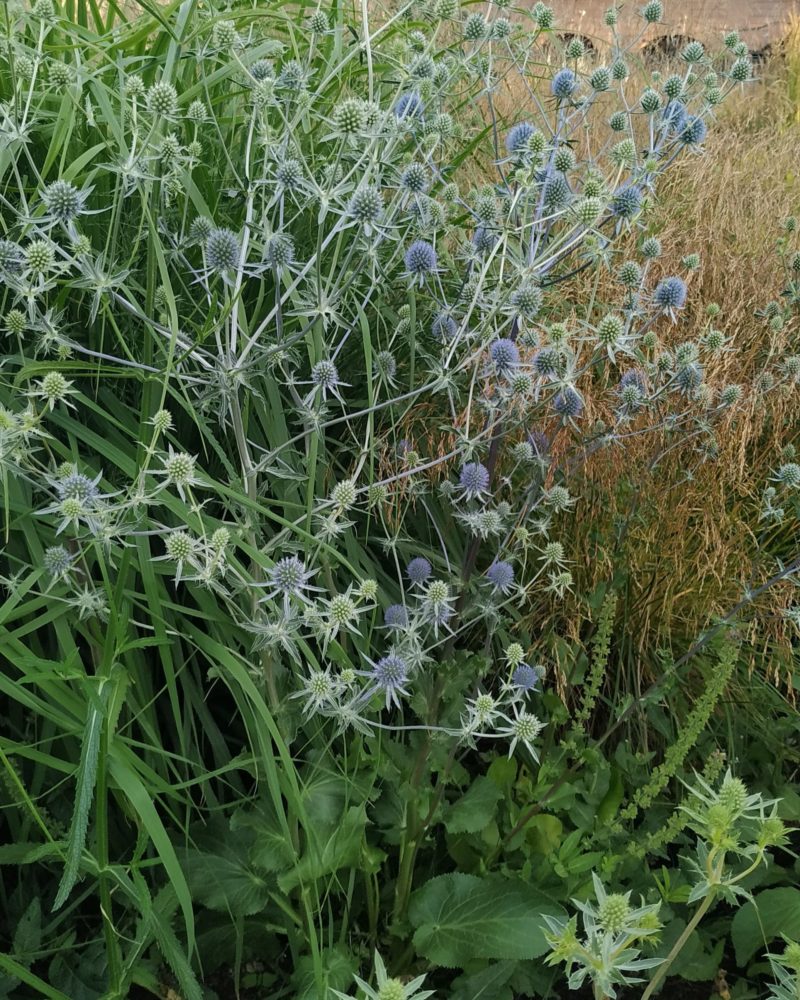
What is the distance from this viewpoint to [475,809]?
2109 millimetres

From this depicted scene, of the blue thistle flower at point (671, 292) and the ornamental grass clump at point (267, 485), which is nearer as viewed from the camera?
the ornamental grass clump at point (267, 485)

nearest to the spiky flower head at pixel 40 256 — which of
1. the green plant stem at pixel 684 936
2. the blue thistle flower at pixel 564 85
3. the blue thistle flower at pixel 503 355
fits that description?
the blue thistle flower at pixel 503 355

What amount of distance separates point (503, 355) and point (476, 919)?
113cm

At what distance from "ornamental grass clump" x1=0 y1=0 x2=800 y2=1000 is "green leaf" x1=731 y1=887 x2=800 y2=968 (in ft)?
1.93

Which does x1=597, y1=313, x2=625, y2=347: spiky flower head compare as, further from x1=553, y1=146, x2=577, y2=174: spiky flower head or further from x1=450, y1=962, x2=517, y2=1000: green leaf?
x1=450, y1=962, x2=517, y2=1000: green leaf

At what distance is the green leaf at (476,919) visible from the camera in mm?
1898

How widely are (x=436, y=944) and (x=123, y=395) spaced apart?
1.48 m

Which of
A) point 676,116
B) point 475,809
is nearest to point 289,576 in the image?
point 475,809

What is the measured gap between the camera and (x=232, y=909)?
6.43ft

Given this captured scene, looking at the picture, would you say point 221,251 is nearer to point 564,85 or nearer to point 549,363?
point 549,363

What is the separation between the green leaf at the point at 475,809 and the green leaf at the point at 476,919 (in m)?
0.10

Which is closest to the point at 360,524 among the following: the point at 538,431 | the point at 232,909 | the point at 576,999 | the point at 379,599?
the point at 379,599

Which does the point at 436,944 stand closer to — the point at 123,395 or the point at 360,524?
the point at 360,524

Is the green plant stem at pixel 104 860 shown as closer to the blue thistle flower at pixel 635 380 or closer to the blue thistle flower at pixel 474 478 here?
the blue thistle flower at pixel 474 478
